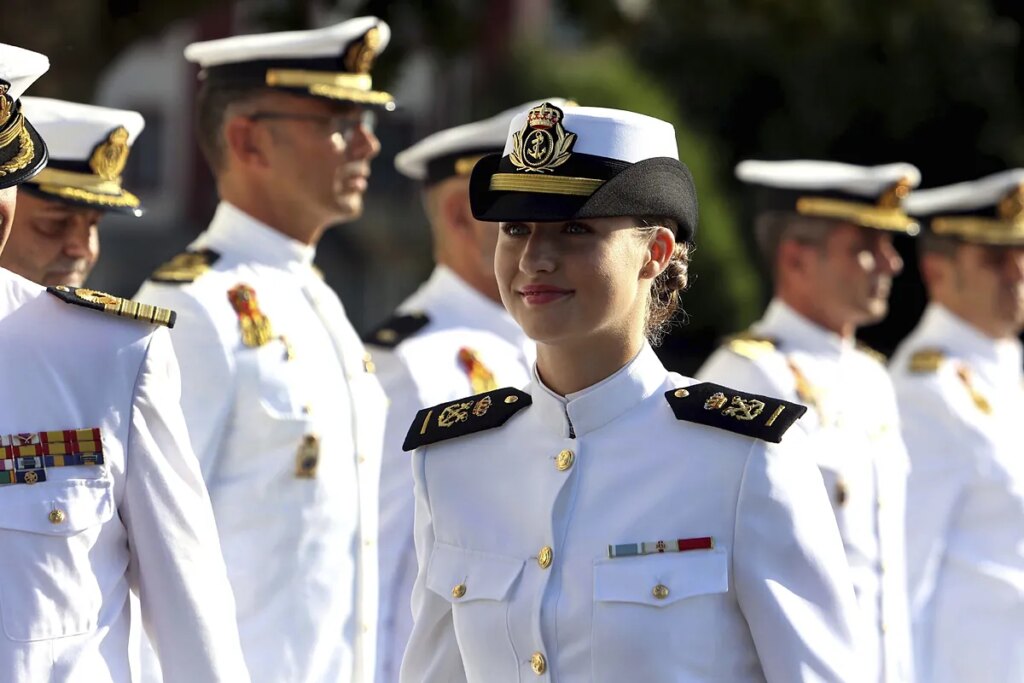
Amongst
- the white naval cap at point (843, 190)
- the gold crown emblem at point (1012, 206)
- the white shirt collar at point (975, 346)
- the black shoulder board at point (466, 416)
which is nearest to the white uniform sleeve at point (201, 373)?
the black shoulder board at point (466, 416)

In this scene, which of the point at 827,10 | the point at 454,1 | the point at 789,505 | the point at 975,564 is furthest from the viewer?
the point at 827,10

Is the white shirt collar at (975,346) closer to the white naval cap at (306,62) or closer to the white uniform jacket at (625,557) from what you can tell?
the white naval cap at (306,62)

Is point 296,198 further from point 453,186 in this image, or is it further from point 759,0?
point 759,0

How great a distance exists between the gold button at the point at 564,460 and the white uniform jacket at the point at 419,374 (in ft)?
7.04

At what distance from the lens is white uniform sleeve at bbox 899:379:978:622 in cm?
754

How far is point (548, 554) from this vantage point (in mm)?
3447

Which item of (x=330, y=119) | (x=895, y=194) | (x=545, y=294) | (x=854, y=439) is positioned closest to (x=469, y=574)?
(x=545, y=294)

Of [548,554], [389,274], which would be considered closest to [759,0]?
[548,554]

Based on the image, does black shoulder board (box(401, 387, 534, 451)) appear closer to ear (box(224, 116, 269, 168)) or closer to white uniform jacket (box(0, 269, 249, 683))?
white uniform jacket (box(0, 269, 249, 683))

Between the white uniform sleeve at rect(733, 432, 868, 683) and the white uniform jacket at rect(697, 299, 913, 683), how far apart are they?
11.2 feet

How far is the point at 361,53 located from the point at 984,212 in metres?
3.69

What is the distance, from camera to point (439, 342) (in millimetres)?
6301

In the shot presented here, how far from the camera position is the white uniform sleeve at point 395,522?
18.6 feet

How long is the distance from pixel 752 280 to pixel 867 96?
3.00m
